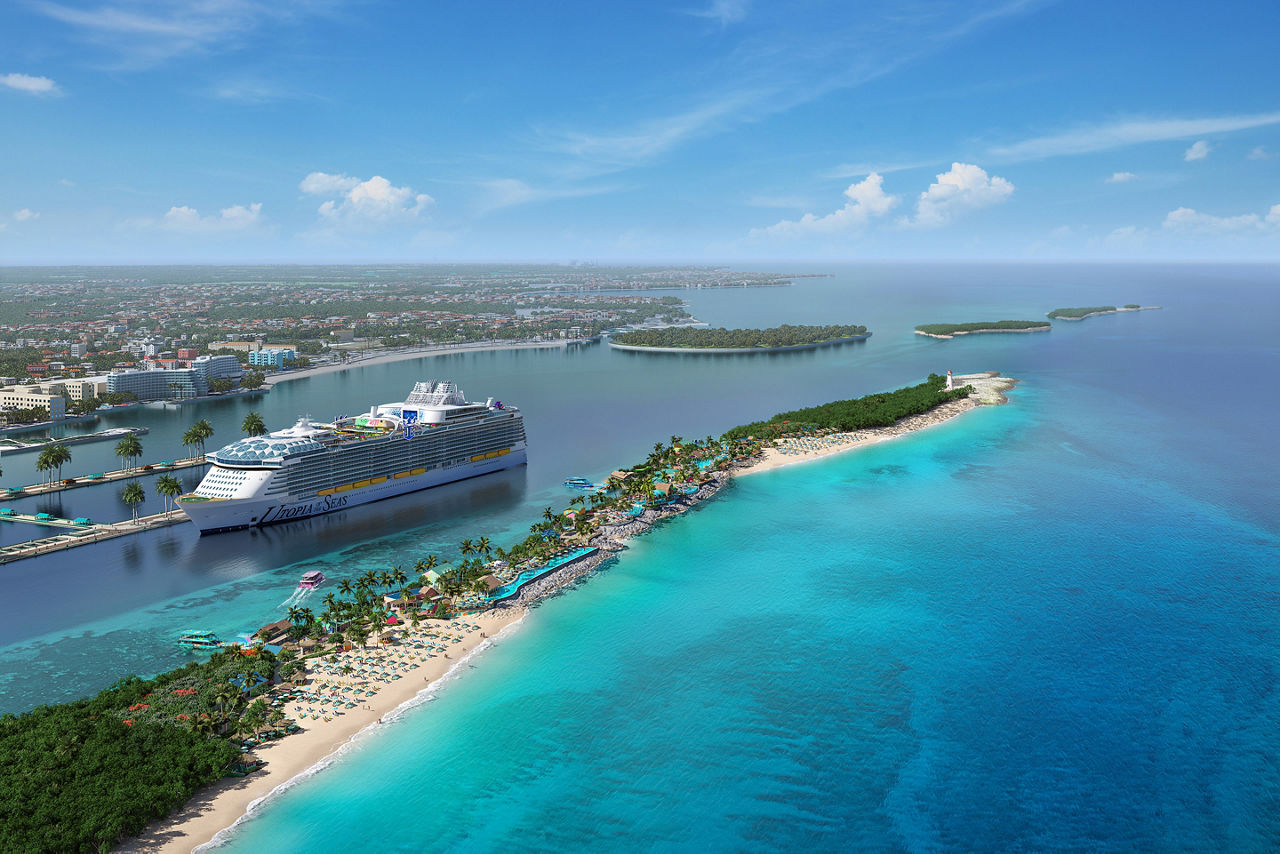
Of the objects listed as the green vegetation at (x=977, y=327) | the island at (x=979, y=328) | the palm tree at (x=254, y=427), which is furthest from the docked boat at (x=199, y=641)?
the green vegetation at (x=977, y=327)

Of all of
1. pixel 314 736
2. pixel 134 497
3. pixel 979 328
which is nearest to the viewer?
pixel 314 736

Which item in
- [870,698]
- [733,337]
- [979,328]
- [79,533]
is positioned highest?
[979,328]

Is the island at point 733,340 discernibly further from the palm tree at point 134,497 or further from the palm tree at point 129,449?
the palm tree at point 134,497

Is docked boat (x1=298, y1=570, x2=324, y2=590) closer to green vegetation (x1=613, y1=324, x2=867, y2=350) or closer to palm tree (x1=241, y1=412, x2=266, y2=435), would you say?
palm tree (x1=241, y1=412, x2=266, y2=435)

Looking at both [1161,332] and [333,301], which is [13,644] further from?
[333,301]

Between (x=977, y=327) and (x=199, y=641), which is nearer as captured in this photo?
(x=199, y=641)

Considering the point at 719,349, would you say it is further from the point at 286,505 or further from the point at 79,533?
the point at 79,533

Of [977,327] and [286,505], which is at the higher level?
[977,327]

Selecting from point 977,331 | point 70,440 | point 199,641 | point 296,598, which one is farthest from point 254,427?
point 977,331

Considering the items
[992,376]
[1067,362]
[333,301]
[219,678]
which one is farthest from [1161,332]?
[333,301]
